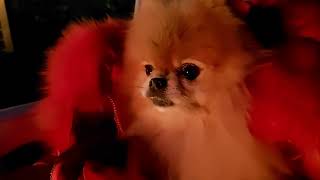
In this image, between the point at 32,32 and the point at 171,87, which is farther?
the point at 32,32

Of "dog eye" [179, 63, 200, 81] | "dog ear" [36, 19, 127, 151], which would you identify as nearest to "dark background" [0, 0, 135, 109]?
"dog ear" [36, 19, 127, 151]

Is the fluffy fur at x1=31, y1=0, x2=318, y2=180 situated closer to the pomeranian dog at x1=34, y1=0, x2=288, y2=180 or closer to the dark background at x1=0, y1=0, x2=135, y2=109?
the pomeranian dog at x1=34, y1=0, x2=288, y2=180

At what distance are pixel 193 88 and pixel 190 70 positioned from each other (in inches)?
0.9

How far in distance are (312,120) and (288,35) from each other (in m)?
0.10

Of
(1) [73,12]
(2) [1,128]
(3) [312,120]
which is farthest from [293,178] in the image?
(1) [73,12]

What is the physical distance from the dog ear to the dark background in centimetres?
45

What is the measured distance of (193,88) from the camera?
0.54m

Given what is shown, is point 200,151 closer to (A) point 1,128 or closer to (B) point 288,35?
(B) point 288,35

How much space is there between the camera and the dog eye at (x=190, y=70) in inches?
20.9

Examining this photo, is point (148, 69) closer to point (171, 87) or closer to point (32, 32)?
point (171, 87)

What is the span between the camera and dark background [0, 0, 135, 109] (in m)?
1.08

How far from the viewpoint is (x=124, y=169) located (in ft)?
1.98

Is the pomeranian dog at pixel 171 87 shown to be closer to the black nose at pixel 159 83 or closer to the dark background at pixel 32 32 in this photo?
the black nose at pixel 159 83

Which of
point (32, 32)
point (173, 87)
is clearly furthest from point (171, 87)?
point (32, 32)
